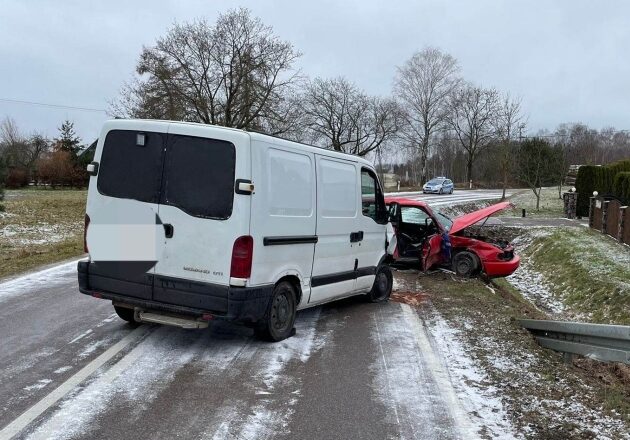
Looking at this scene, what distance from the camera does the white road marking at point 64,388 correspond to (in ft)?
12.7

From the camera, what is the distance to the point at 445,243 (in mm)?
11352

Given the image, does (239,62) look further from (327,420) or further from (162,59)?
(327,420)

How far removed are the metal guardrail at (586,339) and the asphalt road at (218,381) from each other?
134 cm

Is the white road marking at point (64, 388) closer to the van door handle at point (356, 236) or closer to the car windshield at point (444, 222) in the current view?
the van door handle at point (356, 236)

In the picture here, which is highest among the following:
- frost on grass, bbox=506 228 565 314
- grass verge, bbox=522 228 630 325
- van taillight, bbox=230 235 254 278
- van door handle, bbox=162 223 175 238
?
van door handle, bbox=162 223 175 238

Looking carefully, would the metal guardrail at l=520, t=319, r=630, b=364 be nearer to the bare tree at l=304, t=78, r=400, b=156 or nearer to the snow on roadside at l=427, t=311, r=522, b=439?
the snow on roadside at l=427, t=311, r=522, b=439

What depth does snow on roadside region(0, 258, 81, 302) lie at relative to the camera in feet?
27.9

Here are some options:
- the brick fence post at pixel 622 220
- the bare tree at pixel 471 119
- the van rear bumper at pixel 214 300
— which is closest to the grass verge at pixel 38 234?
the van rear bumper at pixel 214 300

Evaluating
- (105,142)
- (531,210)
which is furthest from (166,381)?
(531,210)


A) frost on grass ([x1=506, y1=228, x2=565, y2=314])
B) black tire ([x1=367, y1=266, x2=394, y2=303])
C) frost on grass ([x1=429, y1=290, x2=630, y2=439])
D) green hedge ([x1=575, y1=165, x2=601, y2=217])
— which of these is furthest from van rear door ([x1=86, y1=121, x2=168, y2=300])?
green hedge ([x1=575, y1=165, x2=601, y2=217])

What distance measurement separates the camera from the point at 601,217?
2067 cm

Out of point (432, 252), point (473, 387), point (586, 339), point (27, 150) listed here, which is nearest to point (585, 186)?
point (432, 252)

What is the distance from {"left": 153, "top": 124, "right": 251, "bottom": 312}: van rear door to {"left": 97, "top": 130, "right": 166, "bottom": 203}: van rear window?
127 mm

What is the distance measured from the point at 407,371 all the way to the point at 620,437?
6.25ft
